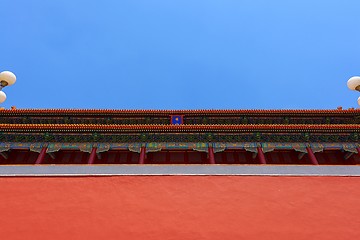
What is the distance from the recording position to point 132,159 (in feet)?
34.9

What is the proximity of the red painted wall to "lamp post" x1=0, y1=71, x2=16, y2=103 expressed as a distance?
204 inches

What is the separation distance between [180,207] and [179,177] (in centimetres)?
119

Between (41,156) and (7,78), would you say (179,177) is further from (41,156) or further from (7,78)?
(7,78)

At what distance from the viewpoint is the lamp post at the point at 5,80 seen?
12.4 metres

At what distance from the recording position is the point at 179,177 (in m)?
8.29

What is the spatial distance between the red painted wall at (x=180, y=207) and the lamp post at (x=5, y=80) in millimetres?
5176

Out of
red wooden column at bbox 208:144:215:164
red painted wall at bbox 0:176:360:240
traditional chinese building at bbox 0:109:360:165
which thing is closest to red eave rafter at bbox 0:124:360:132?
traditional chinese building at bbox 0:109:360:165

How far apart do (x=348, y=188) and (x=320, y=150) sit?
8.47ft

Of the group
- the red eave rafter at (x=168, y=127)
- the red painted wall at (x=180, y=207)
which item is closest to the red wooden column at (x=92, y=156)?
the red eave rafter at (x=168, y=127)

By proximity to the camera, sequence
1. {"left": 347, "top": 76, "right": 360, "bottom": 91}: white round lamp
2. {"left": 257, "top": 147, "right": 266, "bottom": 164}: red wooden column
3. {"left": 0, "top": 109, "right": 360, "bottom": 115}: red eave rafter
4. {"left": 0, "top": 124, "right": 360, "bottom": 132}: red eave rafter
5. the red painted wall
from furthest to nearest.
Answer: {"left": 347, "top": 76, "right": 360, "bottom": 91}: white round lamp
{"left": 0, "top": 109, "right": 360, "bottom": 115}: red eave rafter
{"left": 0, "top": 124, "right": 360, "bottom": 132}: red eave rafter
{"left": 257, "top": 147, "right": 266, "bottom": 164}: red wooden column
the red painted wall

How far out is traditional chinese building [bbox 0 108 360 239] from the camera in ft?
21.8

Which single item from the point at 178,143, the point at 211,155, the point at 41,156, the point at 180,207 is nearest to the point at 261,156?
the point at 211,155

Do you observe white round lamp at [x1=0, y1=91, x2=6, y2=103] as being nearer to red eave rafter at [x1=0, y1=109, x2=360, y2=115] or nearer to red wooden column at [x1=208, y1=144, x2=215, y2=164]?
red eave rafter at [x1=0, y1=109, x2=360, y2=115]

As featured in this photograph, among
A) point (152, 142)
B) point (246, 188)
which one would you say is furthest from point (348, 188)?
point (152, 142)
